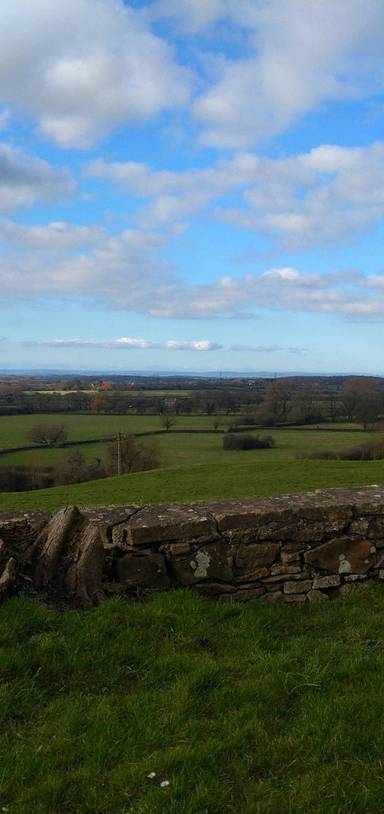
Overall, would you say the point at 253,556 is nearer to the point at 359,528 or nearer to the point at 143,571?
the point at 143,571

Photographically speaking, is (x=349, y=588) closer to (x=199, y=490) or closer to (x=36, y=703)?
(x=36, y=703)

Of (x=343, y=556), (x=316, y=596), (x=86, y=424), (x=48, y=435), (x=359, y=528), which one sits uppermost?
(x=359, y=528)

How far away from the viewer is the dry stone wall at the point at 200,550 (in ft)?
17.3

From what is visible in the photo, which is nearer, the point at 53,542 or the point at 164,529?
the point at 53,542

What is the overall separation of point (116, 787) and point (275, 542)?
3027mm

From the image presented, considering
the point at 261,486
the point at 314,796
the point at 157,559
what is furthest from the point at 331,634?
the point at 261,486

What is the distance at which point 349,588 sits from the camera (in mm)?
5898

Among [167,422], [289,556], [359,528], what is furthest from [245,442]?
[289,556]

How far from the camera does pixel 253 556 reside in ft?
18.5

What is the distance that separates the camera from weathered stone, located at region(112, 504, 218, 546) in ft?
17.9

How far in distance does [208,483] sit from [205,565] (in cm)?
1753

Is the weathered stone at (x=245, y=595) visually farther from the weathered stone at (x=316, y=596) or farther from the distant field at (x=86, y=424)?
the distant field at (x=86, y=424)

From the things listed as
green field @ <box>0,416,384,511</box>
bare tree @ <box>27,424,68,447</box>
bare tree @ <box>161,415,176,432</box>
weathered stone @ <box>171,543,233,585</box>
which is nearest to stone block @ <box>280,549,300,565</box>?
weathered stone @ <box>171,543,233,585</box>

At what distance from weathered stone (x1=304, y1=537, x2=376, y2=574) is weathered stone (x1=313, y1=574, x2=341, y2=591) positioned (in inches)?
2.6
